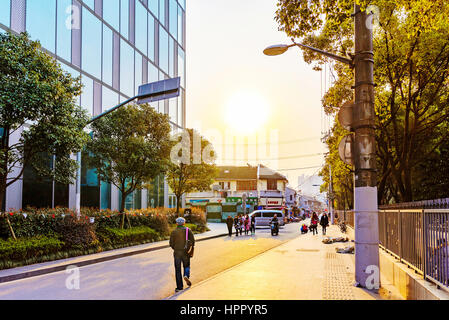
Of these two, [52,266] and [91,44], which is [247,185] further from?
[52,266]

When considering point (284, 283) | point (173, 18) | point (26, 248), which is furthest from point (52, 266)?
point (173, 18)

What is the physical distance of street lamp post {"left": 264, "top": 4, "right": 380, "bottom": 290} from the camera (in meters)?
8.31

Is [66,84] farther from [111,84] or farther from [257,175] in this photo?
[257,175]

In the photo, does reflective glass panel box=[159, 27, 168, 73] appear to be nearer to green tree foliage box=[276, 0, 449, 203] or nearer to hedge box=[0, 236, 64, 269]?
green tree foliage box=[276, 0, 449, 203]

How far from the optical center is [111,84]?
85.3 feet

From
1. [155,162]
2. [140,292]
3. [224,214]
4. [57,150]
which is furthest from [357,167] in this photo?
[224,214]

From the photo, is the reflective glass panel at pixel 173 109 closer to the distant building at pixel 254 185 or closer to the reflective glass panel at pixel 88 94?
the reflective glass panel at pixel 88 94

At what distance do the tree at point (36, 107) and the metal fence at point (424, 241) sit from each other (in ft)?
34.0

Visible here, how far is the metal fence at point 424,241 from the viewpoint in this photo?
5.45 m

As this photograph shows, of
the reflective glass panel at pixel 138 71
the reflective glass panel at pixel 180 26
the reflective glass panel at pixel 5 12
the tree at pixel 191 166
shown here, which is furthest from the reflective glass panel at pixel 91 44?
the reflective glass panel at pixel 180 26

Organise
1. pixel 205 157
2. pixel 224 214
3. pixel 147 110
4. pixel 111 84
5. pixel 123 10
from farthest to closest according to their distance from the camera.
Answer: pixel 224 214
pixel 205 157
pixel 123 10
pixel 111 84
pixel 147 110

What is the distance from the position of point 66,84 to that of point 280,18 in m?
8.61

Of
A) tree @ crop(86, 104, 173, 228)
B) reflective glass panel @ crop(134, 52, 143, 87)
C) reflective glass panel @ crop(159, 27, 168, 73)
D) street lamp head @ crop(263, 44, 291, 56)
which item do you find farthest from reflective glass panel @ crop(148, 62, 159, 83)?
street lamp head @ crop(263, 44, 291, 56)

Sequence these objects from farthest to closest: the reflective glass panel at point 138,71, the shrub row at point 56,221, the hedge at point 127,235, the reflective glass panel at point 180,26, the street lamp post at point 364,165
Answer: the reflective glass panel at point 180,26, the reflective glass panel at point 138,71, the hedge at point 127,235, the shrub row at point 56,221, the street lamp post at point 364,165
